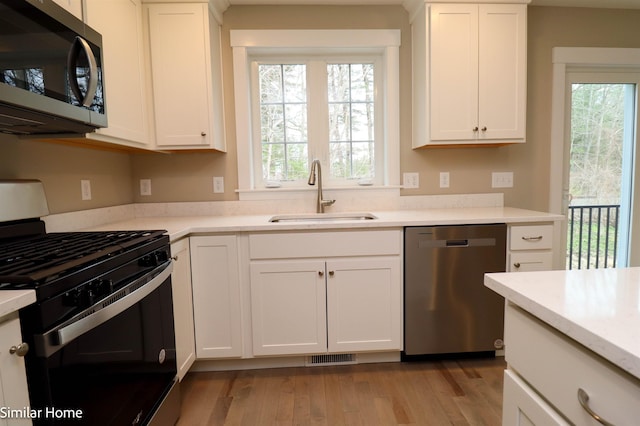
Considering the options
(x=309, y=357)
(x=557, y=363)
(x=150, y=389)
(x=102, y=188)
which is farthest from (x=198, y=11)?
(x=557, y=363)

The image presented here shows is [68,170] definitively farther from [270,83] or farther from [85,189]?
[270,83]

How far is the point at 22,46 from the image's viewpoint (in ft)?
3.17

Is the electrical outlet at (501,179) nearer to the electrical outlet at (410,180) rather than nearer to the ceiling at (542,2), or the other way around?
the electrical outlet at (410,180)

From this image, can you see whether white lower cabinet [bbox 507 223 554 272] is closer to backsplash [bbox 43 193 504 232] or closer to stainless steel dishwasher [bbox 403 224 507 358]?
stainless steel dishwasher [bbox 403 224 507 358]

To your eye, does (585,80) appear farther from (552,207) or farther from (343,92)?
(343,92)

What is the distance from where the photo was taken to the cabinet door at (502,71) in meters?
2.08

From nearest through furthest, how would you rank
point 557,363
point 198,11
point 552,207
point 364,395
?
point 557,363 → point 364,395 → point 198,11 → point 552,207

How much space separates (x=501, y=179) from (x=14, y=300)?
2742 mm

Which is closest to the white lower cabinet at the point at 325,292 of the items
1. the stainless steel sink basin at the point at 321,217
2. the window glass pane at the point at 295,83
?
the stainless steel sink basin at the point at 321,217

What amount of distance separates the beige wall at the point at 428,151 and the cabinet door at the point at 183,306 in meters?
0.76

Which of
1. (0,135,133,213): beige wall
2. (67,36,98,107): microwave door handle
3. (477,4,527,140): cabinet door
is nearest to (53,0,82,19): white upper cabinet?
(67,36,98,107): microwave door handle

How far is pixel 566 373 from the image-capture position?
586 millimetres

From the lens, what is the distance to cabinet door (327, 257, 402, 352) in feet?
6.12

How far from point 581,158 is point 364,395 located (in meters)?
2.40
